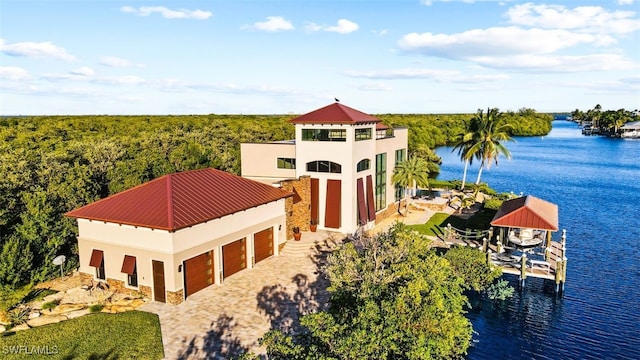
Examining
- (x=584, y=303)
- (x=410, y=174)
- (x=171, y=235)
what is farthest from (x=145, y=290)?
(x=410, y=174)

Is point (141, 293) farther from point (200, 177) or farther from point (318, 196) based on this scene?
point (318, 196)

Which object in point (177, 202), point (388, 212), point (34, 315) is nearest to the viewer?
point (34, 315)

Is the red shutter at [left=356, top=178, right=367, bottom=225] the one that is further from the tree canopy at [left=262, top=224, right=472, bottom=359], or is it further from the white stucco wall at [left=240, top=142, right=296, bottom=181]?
the tree canopy at [left=262, top=224, right=472, bottom=359]

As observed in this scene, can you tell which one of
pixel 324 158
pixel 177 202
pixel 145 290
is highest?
pixel 324 158

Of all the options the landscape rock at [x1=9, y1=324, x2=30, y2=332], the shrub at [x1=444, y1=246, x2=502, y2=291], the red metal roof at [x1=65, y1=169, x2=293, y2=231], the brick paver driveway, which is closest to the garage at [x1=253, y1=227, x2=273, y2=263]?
the brick paver driveway

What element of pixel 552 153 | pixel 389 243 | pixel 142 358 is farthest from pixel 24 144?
pixel 552 153

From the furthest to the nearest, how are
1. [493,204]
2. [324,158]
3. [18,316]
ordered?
[493,204]
[324,158]
[18,316]

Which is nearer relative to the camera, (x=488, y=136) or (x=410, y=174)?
(x=410, y=174)

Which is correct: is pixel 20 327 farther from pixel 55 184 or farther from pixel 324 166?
pixel 324 166

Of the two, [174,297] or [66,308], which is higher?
[174,297]
